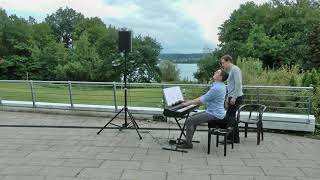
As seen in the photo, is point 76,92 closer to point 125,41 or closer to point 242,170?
point 125,41

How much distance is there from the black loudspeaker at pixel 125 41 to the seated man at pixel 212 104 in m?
2.01

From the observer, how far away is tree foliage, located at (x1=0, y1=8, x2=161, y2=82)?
190 feet

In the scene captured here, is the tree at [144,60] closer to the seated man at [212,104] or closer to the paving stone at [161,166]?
the seated man at [212,104]

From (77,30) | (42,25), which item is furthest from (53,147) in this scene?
(77,30)

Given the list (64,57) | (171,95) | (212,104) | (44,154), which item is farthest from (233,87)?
(64,57)

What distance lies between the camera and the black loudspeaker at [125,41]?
31.5 ft

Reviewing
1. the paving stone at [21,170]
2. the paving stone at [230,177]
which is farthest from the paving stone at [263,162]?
the paving stone at [21,170]

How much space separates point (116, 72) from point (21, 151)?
51073mm

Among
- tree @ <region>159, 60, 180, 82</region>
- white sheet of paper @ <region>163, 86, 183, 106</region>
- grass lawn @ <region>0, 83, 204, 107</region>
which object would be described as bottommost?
tree @ <region>159, 60, 180, 82</region>

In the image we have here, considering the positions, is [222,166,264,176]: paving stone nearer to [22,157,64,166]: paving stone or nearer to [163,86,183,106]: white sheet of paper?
[163,86,183,106]: white sheet of paper

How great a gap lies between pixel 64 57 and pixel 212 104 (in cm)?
5414

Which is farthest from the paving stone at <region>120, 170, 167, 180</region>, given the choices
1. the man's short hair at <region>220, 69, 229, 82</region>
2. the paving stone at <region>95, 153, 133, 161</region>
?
the man's short hair at <region>220, 69, 229, 82</region>

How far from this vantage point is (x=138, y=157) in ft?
25.1

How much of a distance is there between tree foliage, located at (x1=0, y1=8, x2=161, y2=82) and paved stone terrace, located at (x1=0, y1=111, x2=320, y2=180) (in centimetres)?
4424
